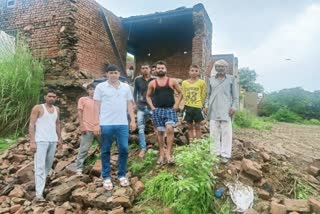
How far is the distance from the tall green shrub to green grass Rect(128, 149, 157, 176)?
3.52 m

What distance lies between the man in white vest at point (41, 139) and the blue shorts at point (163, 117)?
154 cm

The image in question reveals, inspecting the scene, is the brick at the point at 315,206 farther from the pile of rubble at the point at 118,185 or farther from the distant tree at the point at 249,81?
the distant tree at the point at 249,81

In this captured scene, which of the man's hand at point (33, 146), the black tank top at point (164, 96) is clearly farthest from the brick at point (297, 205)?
the man's hand at point (33, 146)

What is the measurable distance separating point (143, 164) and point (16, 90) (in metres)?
3.96

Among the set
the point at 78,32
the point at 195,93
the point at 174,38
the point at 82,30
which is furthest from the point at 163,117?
the point at 174,38

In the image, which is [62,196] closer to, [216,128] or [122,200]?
[122,200]

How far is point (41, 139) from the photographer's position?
4559 millimetres

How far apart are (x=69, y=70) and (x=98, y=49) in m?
1.50

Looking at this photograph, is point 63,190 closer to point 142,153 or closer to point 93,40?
point 142,153

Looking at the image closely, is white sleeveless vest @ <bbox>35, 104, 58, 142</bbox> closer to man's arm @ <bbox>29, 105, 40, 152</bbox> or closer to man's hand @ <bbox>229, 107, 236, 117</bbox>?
man's arm @ <bbox>29, 105, 40, 152</bbox>

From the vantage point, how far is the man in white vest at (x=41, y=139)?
453cm

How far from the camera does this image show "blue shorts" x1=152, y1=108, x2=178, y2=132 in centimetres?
470

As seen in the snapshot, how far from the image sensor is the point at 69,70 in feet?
27.4

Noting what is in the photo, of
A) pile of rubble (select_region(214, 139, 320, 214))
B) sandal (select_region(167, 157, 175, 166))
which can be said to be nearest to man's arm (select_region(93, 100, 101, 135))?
sandal (select_region(167, 157, 175, 166))
